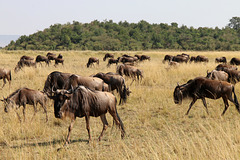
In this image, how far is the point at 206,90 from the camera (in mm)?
6977

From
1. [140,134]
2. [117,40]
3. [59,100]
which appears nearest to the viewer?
[59,100]

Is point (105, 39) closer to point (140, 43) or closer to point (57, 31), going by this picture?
point (140, 43)

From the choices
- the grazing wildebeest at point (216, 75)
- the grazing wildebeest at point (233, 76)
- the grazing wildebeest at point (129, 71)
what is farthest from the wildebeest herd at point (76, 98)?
the grazing wildebeest at point (233, 76)

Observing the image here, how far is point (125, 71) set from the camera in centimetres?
1278

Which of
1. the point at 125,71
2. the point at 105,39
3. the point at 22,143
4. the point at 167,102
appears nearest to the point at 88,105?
the point at 22,143

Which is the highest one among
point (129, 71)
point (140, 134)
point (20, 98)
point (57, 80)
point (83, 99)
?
point (83, 99)

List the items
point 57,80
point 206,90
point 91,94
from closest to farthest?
point 91,94 < point 206,90 < point 57,80

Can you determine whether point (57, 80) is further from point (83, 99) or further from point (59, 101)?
point (59, 101)

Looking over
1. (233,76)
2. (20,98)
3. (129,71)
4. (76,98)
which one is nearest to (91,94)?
(76,98)

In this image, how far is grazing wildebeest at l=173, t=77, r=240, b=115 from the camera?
6.85 meters

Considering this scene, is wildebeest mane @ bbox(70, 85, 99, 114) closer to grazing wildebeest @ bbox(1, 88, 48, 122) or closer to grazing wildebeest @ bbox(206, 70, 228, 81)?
grazing wildebeest @ bbox(1, 88, 48, 122)

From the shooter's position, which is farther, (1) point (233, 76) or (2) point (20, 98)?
(1) point (233, 76)

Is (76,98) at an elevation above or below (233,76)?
above

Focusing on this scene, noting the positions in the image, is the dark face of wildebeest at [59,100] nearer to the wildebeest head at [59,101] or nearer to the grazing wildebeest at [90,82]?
the wildebeest head at [59,101]
